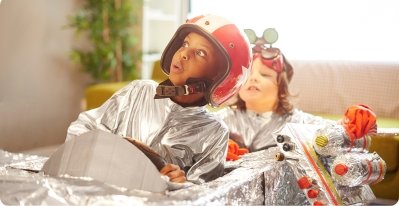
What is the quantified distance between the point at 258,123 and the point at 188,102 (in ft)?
1.63

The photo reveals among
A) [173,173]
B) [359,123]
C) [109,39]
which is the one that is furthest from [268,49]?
[109,39]

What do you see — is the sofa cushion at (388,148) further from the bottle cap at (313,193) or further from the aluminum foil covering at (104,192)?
the aluminum foil covering at (104,192)

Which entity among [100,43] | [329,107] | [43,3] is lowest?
[329,107]

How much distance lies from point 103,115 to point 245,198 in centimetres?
40

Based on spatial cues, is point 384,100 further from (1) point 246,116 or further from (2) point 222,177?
(2) point 222,177

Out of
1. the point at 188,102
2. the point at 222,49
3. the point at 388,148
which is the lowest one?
the point at 388,148

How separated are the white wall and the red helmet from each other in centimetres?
58

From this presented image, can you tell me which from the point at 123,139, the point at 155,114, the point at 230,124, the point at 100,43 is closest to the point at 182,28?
the point at 155,114

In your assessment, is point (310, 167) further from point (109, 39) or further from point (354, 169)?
point (109, 39)

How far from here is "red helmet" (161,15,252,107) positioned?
1277 millimetres

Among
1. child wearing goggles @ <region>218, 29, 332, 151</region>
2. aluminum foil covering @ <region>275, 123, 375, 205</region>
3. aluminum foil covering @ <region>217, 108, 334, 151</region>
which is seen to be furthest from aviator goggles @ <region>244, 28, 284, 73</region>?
aluminum foil covering @ <region>275, 123, 375, 205</region>

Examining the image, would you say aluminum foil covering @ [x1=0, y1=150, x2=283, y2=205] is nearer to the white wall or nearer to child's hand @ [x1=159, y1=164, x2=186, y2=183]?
child's hand @ [x1=159, y1=164, x2=186, y2=183]

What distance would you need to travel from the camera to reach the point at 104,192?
3.62 feet

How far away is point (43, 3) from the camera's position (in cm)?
224
